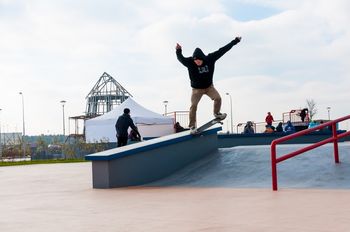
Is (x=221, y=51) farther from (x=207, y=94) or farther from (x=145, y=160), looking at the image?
(x=145, y=160)

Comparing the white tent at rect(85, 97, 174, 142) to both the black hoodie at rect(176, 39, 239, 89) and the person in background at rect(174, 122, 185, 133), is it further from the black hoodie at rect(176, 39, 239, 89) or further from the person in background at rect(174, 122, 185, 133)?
the black hoodie at rect(176, 39, 239, 89)

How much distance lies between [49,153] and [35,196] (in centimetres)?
2971

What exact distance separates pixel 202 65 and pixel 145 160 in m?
2.25

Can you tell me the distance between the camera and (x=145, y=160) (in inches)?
419

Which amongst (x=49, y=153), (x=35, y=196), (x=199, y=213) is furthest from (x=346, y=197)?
(x=49, y=153)

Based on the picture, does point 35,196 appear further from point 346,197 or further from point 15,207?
point 346,197

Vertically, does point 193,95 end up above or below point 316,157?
above

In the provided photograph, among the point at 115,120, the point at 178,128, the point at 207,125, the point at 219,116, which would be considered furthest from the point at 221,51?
the point at 115,120

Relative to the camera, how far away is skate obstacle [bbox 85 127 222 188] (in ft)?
33.2

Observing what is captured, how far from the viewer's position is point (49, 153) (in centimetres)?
3788

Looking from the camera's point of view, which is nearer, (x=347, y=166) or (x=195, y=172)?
(x=347, y=166)

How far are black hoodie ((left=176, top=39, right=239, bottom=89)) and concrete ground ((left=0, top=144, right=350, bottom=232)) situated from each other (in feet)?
8.64

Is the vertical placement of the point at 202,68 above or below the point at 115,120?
below

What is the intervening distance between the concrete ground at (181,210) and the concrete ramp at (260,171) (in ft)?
1.64
